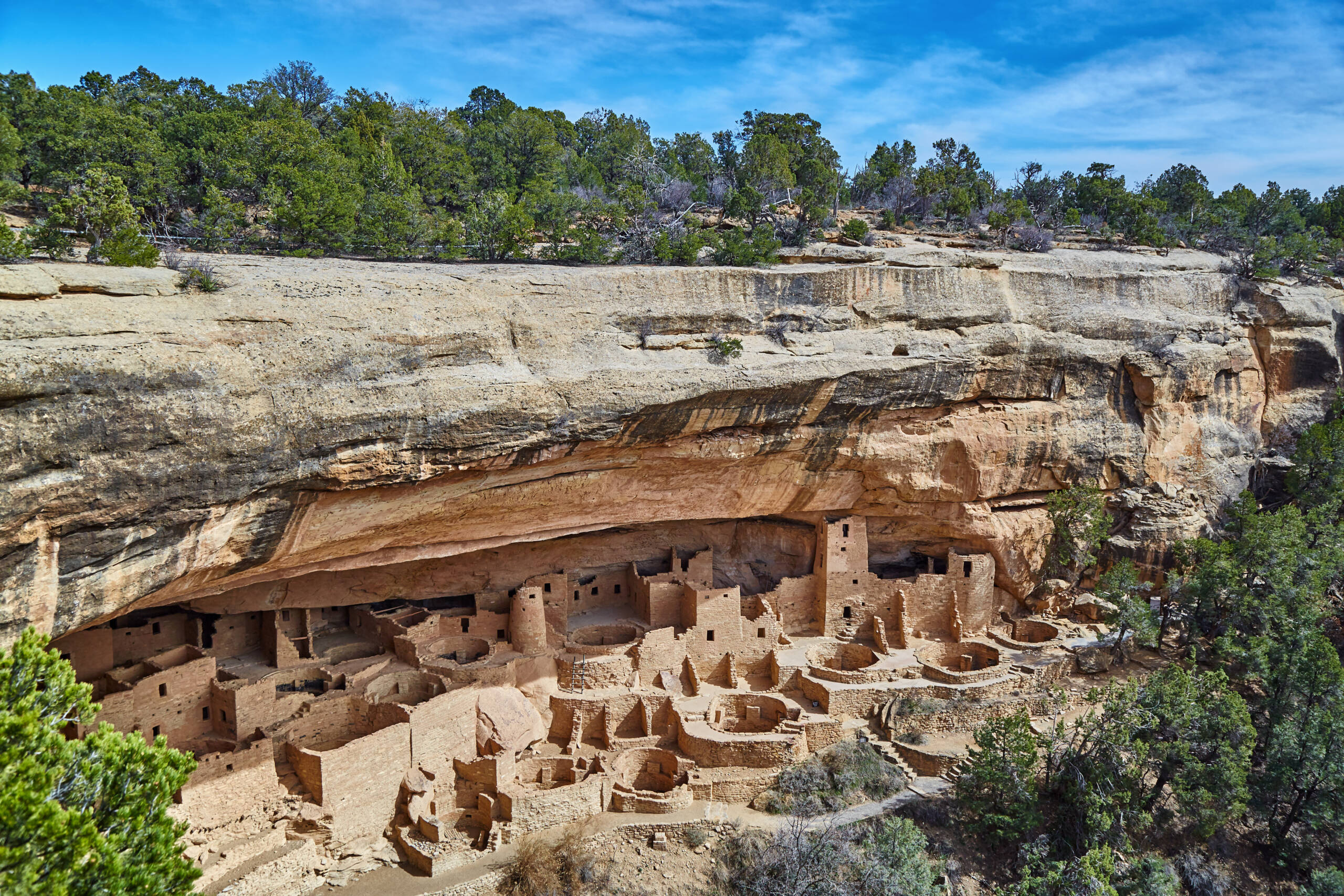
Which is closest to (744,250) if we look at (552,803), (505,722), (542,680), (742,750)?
(542,680)

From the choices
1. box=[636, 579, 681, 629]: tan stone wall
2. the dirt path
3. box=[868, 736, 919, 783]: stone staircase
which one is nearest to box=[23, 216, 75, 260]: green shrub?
the dirt path

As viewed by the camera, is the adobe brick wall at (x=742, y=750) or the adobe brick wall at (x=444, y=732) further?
the adobe brick wall at (x=742, y=750)

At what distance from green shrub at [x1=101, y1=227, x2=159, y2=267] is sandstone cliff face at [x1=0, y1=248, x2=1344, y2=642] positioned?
1515mm

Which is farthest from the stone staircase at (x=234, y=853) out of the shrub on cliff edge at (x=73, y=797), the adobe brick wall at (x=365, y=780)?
the shrub on cliff edge at (x=73, y=797)

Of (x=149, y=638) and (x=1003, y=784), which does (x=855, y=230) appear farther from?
(x=149, y=638)

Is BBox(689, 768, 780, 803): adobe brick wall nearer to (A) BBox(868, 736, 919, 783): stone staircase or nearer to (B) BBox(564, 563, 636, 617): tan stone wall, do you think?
(A) BBox(868, 736, 919, 783): stone staircase

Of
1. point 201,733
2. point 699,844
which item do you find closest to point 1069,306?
point 699,844

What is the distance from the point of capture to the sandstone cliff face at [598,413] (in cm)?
1339

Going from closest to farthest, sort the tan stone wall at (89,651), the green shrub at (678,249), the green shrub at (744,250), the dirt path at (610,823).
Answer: the dirt path at (610,823) → the tan stone wall at (89,651) → the green shrub at (744,250) → the green shrub at (678,249)

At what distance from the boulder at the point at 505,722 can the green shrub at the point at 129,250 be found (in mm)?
10899

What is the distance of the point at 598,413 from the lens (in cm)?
1816

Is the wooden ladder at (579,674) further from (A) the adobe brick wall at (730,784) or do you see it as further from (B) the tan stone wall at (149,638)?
(B) the tan stone wall at (149,638)

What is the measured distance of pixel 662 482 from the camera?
2180 centimetres

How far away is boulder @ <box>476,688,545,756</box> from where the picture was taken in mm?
19891
